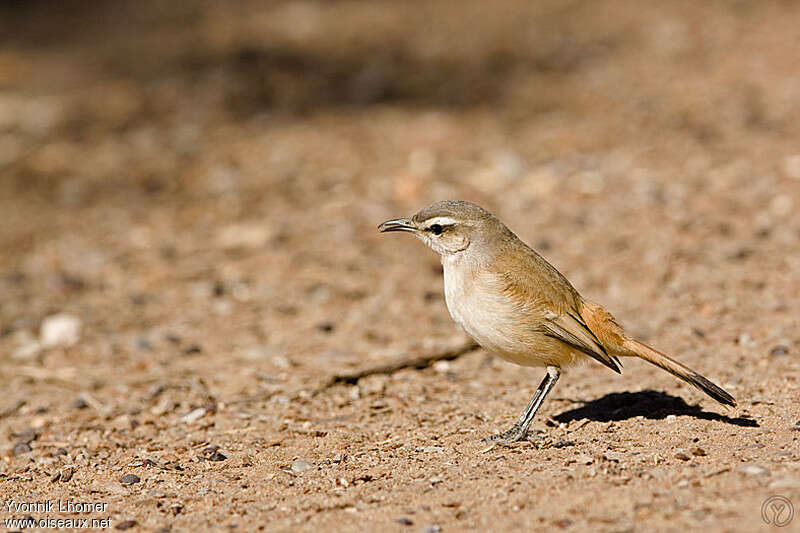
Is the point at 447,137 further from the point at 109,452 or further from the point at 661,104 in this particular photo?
the point at 109,452

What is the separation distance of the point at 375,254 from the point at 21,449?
362 cm

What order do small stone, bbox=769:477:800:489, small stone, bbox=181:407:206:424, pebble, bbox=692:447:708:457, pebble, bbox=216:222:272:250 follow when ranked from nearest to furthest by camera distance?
small stone, bbox=769:477:800:489 < pebble, bbox=692:447:708:457 < small stone, bbox=181:407:206:424 < pebble, bbox=216:222:272:250

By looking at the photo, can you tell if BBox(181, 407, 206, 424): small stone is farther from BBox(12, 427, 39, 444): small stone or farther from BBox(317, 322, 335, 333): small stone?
BBox(317, 322, 335, 333): small stone

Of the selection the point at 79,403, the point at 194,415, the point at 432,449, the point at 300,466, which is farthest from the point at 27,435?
the point at 432,449

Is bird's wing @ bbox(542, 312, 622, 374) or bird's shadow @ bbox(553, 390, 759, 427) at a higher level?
Answer: bird's wing @ bbox(542, 312, 622, 374)

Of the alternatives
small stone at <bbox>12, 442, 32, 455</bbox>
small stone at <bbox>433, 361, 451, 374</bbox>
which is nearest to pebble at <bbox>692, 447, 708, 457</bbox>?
small stone at <bbox>433, 361, 451, 374</bbox>

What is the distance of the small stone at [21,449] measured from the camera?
17.8 feet

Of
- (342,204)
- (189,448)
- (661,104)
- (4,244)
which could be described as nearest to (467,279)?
(189,448)

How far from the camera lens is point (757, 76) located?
36.9 ft

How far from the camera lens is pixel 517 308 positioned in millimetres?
4859

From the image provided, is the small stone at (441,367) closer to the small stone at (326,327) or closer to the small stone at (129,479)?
the small stone at (326,327)

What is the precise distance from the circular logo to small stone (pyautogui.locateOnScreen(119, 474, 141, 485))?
9.71 feet

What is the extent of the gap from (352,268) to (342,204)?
137 cm

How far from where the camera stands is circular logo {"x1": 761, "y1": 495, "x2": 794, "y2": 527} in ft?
11.5
